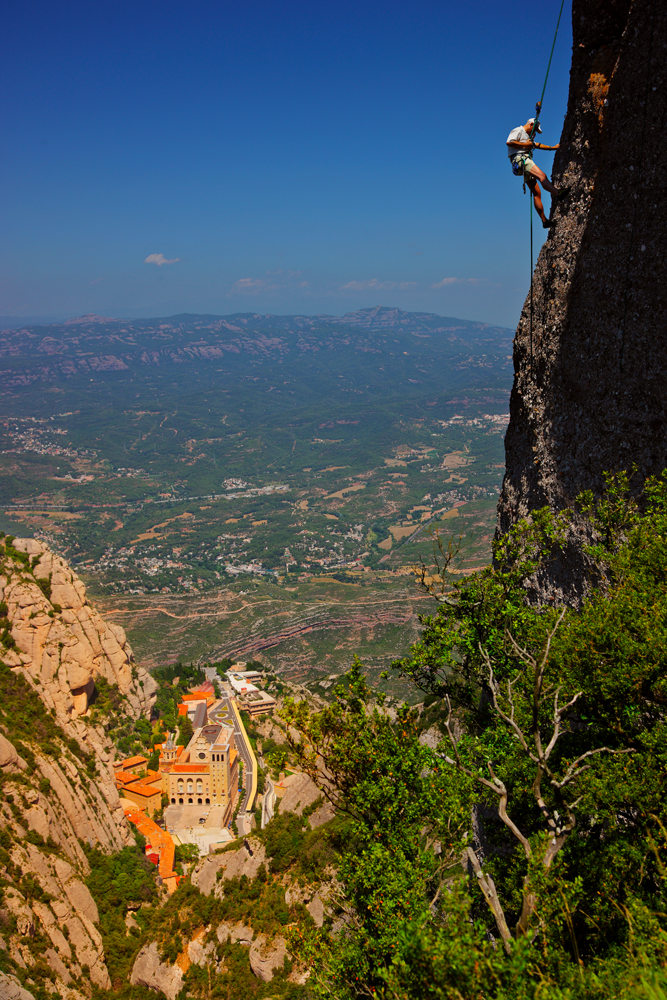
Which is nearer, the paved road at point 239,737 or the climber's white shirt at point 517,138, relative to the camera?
the climber's white shirt at point 517,138

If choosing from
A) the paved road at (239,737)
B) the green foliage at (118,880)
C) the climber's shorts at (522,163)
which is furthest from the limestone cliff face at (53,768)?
the climber's shorts at (522,163)

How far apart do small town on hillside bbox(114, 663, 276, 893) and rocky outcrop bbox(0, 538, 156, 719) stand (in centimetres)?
555

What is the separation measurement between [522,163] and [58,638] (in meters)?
34.0

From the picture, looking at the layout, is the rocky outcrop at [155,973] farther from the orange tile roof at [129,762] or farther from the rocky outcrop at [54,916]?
the orange tile roof at [129,762]

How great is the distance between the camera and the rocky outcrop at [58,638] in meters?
32.5

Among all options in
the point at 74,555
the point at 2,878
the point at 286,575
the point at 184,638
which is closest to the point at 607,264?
the point at 2,878

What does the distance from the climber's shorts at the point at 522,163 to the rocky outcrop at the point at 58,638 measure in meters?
29.8

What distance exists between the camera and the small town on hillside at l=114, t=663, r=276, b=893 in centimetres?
3042

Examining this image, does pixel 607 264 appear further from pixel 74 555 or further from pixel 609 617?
pixel 74 555

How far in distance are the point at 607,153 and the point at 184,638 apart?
283 ft

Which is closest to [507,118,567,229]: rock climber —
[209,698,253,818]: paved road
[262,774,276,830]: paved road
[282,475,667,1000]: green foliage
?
[282,475,667,1000]: green foliage

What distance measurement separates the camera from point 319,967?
738cm

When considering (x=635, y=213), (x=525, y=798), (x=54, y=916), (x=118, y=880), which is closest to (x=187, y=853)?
(x=118, y=880)

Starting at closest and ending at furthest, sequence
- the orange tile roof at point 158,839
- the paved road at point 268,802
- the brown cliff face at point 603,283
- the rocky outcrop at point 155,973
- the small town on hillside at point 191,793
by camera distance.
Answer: the brown cliff face at point 603,283, the rocky outcrop at point 155,973, the orange tile roof at point 158,839, the paved road at point 268,802, the small town on hillside at point 191,793
